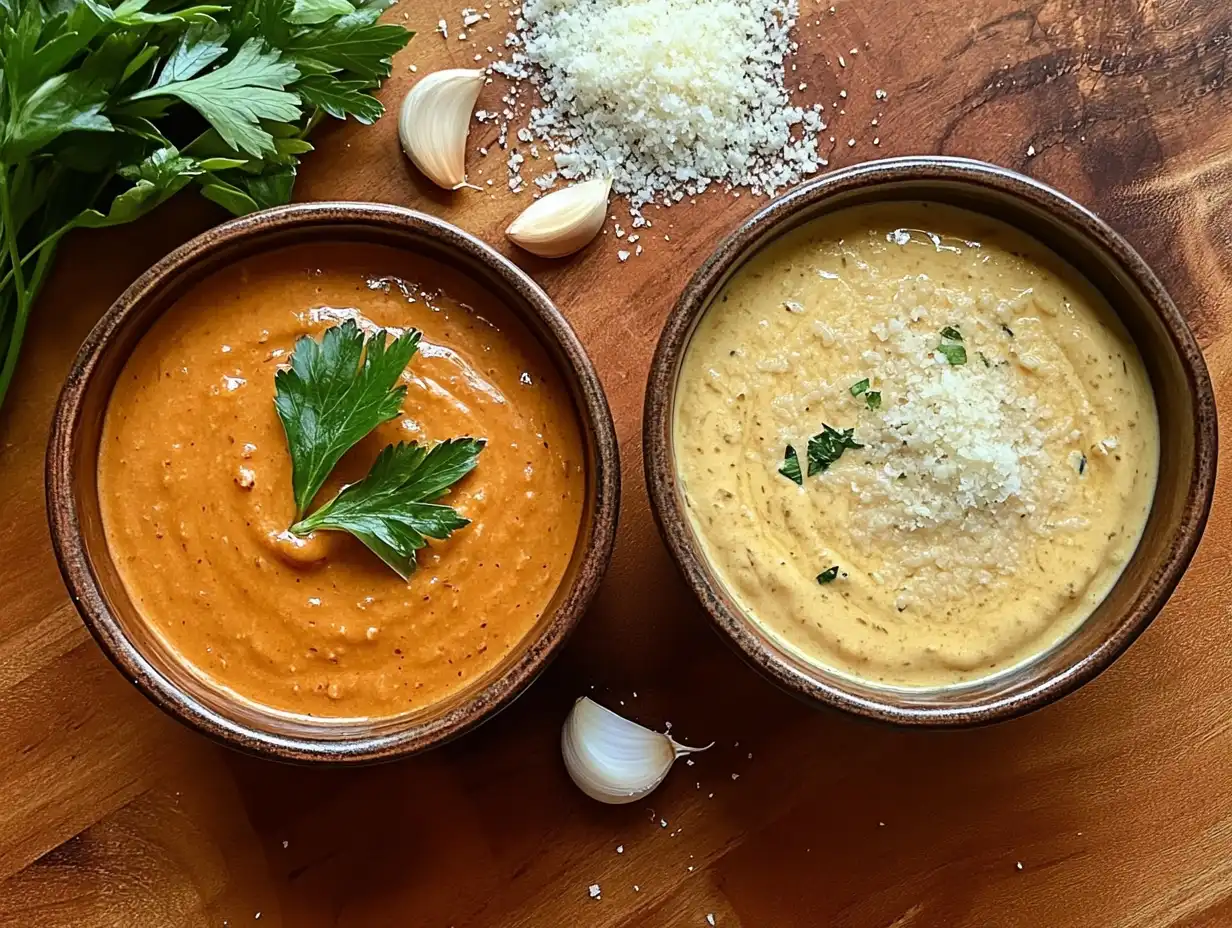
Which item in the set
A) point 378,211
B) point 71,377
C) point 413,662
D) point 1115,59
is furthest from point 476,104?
point 1115,59

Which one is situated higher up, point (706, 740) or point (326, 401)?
point (326, 401)

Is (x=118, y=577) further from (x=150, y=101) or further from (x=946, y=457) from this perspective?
(x=946, y=457)

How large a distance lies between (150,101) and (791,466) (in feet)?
3.65

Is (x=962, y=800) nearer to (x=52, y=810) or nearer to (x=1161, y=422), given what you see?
(x=1161, y=422)

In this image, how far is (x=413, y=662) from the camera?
1.68 m

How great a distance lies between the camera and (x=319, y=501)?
1.67 metres

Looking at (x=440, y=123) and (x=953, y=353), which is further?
(x=440, y=123)

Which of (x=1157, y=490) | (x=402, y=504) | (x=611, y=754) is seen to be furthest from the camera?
(x=611, y=754)

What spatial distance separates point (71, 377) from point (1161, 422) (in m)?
1.56

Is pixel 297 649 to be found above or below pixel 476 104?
below

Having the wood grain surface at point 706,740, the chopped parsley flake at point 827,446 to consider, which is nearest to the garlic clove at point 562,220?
the wood grain surface at point 706,740

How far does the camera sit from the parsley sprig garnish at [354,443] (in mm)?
1621

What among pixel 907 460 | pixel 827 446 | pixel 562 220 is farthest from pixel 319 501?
pixel 907 460

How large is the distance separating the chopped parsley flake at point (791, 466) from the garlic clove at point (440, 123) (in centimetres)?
74
